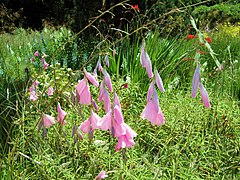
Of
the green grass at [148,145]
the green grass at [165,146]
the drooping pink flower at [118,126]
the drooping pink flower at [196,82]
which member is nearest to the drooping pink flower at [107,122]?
the drooping pink flower at [118,126]

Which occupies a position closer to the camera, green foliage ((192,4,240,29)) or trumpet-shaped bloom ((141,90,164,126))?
trumpet-shaped bloom ((141,90,164,126))

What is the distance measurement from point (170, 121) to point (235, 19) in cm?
1269

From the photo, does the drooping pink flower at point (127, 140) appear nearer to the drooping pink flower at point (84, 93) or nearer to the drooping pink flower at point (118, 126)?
the drooping pink flower at point (118, 126)

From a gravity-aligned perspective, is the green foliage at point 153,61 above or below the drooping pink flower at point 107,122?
below

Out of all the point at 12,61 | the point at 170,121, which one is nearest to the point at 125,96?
the point at 170,121

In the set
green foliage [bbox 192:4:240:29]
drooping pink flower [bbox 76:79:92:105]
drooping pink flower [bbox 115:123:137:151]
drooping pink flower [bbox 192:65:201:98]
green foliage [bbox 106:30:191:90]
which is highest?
drooping pink flower [bbox 192:65:201:98]

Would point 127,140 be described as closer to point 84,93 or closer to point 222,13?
point 84,93

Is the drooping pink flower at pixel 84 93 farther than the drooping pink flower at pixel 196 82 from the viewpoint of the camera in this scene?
Yes

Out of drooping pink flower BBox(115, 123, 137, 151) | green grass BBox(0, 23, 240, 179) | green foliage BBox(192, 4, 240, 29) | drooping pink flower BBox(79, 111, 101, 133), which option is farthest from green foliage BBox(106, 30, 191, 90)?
green foliage BBox(192, 4, 240, 29)

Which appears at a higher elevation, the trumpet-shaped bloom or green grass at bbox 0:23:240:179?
the trumpet-shaped bloom

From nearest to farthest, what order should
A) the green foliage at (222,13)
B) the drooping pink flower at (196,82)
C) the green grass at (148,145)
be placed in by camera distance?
1. the drooping pink flower at (196,82)
2. the green grass at (148,145)
3. the green foliage at (222,13)

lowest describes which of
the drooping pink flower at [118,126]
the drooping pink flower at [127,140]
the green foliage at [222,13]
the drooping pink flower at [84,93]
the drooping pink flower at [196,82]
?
the green foliage at [222,13]

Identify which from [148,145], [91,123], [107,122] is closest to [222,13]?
[148,145]

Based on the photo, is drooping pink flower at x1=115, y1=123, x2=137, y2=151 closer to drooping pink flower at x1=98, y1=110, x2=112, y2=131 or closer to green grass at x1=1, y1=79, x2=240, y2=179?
drooping pink flower at x1=98, y1=110, x2=112, y2=131
